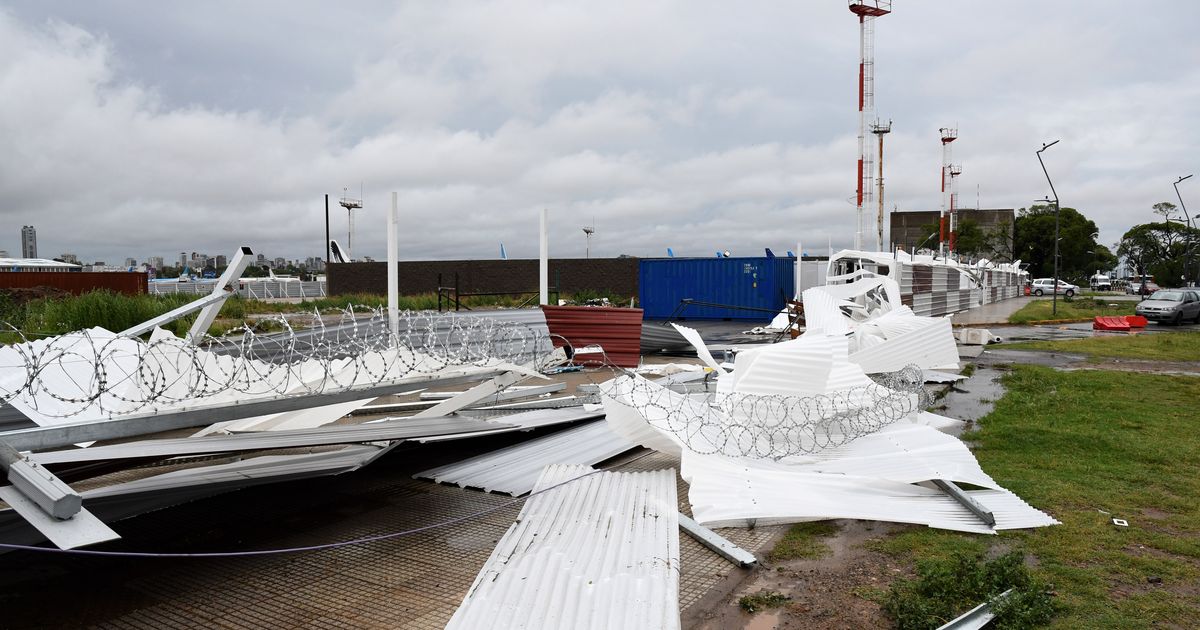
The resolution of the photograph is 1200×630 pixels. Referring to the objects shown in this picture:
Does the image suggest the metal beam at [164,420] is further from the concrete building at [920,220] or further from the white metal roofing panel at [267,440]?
the concrete building at [920,220]

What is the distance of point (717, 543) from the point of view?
4430mm

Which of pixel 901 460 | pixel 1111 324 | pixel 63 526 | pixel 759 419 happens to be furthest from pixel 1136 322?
pixel 63 526

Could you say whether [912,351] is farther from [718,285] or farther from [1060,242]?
[1060,242]

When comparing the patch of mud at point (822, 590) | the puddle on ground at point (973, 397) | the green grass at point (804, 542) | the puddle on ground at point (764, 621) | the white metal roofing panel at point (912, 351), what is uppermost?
the white metal roofing panel at point (912, 351)

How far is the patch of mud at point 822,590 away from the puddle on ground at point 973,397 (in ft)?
Answer: 16.0

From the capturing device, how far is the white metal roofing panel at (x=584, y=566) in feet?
11.1

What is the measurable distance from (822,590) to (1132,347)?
1635cm

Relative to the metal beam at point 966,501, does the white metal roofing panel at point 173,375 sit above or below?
above

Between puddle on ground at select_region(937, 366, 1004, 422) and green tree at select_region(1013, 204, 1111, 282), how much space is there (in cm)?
5855

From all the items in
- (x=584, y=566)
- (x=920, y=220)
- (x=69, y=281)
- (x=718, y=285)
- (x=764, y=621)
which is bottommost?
(x=764, y=621)

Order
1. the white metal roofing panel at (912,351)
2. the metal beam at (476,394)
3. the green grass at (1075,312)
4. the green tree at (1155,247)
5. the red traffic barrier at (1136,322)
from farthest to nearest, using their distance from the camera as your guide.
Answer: the green tree at (1155,247), the green grass at (1075,312), the red traffic barrier at (1136,322), the white metal roofing panel at (912,351), the metal beam at (476,394)

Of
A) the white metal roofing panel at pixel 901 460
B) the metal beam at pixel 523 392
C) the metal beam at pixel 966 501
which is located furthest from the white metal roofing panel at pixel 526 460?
the metal beam at pixel 966 501

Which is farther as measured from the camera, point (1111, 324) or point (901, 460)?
point (1111, 324)

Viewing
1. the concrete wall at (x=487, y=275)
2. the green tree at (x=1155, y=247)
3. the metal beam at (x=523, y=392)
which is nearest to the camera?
the metal beam at (x=523, y=392)
